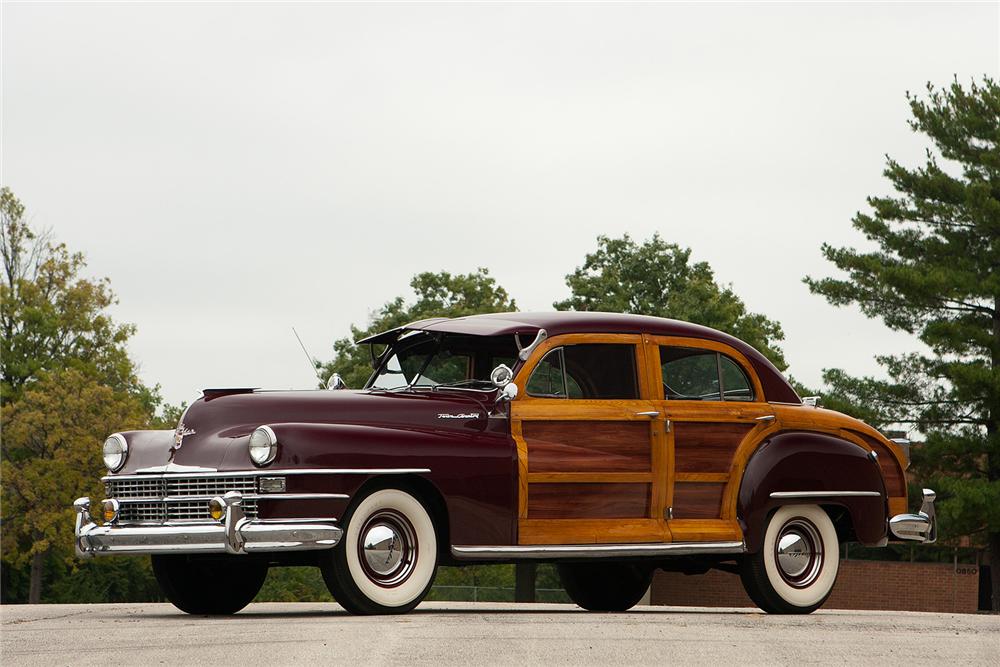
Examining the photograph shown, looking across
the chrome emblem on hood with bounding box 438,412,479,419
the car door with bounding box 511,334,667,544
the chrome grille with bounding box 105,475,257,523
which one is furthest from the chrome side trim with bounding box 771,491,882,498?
the chrome grille with bounding box 105,475,257,523

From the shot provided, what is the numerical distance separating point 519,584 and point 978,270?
13.9 metres

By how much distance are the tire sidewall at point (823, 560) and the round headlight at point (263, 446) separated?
13.8 ft

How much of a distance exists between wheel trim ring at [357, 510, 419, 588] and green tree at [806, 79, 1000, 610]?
25711 mm

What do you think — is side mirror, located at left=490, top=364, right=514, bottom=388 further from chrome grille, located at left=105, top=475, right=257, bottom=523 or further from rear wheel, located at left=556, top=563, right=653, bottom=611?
rear wheel, located at left=556, top=563, right=653, bottom=611

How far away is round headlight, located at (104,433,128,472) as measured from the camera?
36.6ft

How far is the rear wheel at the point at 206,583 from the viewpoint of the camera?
460 inches

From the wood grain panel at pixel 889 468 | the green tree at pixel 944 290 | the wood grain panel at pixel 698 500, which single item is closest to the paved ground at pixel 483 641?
the wood grain panel at pixel 698 500

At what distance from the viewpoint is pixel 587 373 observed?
459 inches

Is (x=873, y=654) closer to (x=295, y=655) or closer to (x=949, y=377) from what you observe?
(x=295, y=655)

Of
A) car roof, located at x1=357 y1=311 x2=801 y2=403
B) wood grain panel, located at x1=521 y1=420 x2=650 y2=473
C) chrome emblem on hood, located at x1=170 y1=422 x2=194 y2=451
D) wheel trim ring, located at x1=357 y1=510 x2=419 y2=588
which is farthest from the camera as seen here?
car roof, located at x1=357 y1=311 x2=801 y2=403

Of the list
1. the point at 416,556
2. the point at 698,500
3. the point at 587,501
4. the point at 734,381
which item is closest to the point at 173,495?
the point at 416,556

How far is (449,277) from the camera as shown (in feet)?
167

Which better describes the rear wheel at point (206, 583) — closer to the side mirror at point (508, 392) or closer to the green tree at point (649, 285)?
the side mirror at point (508, 392)

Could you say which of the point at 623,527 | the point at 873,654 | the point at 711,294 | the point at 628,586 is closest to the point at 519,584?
the point at 711,294
